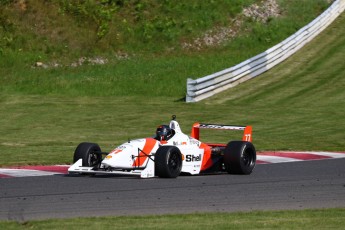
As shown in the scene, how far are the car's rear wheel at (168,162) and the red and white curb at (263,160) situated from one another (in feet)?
7.04

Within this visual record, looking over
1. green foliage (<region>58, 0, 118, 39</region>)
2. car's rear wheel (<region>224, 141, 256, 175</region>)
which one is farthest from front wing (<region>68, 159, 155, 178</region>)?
green foliage (<region>58, 0, 118, 39</region>)

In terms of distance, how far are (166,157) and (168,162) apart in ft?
0.43

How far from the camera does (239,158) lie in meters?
16.4

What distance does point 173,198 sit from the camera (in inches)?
512

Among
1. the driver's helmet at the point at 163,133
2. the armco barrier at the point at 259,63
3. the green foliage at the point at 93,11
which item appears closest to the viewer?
the driver's helmet at the point at 163,133

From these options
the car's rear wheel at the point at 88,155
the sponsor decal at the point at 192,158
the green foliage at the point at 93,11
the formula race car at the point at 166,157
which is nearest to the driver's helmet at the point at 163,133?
the formula race car at the point at 166,157

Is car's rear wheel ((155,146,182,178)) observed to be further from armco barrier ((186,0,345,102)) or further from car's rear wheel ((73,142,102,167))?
armco barrier ((186,0,345,102))

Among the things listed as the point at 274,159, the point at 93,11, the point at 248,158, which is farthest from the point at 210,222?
the point at 93,11

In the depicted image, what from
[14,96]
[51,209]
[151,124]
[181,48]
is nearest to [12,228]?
[51,209]

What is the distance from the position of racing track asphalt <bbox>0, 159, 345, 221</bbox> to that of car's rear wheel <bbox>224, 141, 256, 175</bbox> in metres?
0.20

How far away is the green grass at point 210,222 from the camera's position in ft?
34.0

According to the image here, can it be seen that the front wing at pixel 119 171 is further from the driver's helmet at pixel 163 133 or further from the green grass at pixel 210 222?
the green grass at pixel 210 222

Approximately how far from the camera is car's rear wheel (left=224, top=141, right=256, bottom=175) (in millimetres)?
16484

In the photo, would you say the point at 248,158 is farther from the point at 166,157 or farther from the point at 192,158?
the point at 166,157
